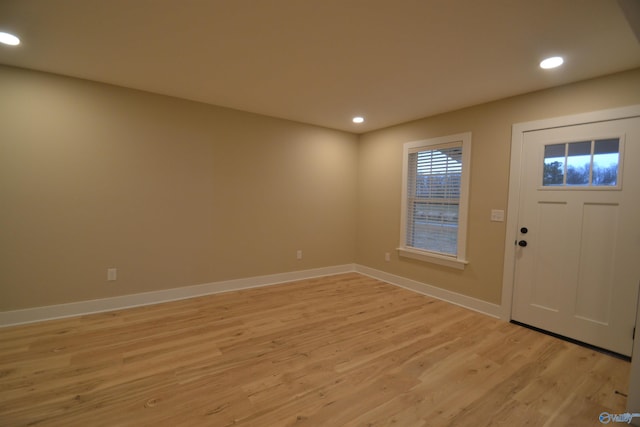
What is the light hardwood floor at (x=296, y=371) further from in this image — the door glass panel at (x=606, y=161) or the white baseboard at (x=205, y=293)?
the door glass panel at (x=606, y=161)

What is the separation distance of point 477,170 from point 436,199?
68cm

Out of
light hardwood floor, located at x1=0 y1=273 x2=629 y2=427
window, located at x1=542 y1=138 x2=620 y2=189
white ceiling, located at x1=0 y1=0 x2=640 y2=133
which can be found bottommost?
light hardwood floor, located at x1=0 y1=273 x2=629 y2=427

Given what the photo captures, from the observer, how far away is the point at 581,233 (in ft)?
8.66

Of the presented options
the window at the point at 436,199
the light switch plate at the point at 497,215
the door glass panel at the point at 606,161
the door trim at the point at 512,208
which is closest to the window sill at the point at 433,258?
the window at the point at 436,199

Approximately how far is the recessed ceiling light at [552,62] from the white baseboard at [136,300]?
3758 mm

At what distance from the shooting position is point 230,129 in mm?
3803

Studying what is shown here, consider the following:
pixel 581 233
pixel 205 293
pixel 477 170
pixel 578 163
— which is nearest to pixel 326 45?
pixel 477 170

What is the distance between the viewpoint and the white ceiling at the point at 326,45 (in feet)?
5.81

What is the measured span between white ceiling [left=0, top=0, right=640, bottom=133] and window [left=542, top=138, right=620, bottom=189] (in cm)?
63

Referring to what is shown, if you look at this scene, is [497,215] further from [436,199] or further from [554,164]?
[436,199]

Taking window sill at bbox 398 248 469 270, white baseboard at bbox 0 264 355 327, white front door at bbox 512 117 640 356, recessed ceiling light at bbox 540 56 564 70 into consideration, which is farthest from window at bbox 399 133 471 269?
white baseboard at bbox 0 264 355 327

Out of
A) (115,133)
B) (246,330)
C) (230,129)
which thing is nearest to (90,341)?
(246,330)

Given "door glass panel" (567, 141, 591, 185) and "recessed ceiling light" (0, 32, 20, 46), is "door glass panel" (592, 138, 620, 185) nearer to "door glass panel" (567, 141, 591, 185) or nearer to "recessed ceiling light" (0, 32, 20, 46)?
"door glass panel" (567, 141, 591, 185)

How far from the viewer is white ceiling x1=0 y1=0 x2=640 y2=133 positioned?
1.77 metres
